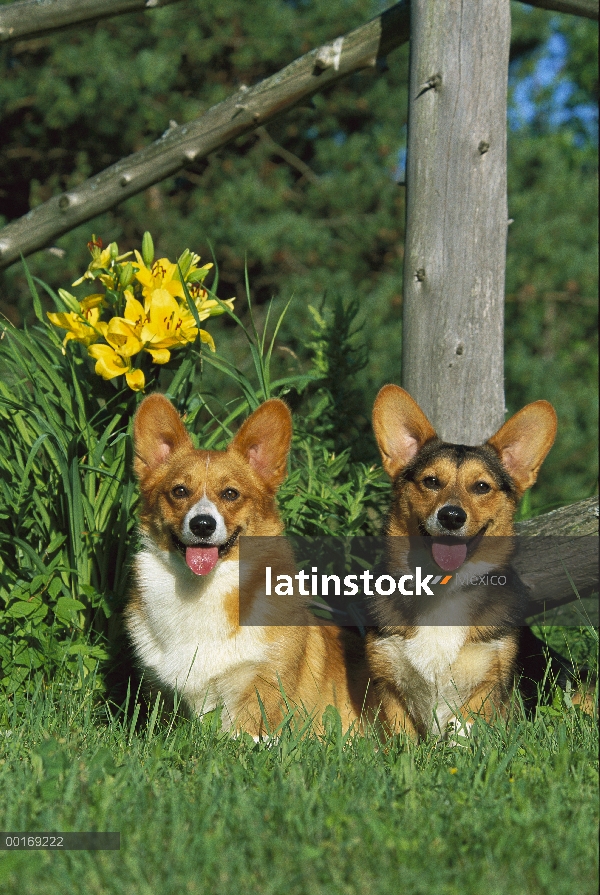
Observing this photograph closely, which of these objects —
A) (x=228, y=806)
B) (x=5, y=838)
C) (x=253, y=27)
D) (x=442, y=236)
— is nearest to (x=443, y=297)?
(x=442, y=236)

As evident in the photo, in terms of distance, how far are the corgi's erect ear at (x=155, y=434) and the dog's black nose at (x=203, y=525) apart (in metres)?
0.46

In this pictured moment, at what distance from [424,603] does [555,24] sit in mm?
12454

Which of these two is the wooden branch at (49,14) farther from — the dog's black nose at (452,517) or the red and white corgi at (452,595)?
the dog's black nose at (452,517)

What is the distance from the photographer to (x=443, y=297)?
389 centimetres

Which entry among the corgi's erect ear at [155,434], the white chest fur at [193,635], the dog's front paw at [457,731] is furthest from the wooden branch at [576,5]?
the dog's front paw at [457,731]

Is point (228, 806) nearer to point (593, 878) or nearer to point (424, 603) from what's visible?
point (593, 878)

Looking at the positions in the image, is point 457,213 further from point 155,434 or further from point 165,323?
point 155,434

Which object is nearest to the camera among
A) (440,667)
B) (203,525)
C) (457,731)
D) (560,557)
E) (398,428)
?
(457,731)

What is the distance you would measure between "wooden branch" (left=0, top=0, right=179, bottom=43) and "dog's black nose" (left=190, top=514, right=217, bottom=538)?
2.34m

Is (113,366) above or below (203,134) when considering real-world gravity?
below

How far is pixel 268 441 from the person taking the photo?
3604mm

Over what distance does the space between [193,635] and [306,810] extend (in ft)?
3.67

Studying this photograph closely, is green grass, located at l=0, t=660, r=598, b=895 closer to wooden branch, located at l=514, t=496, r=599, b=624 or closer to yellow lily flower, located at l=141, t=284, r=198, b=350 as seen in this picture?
wooden branch, located at l=514, t=496, r=599, b=624

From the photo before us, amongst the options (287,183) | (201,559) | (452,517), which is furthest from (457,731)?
(287,183)
